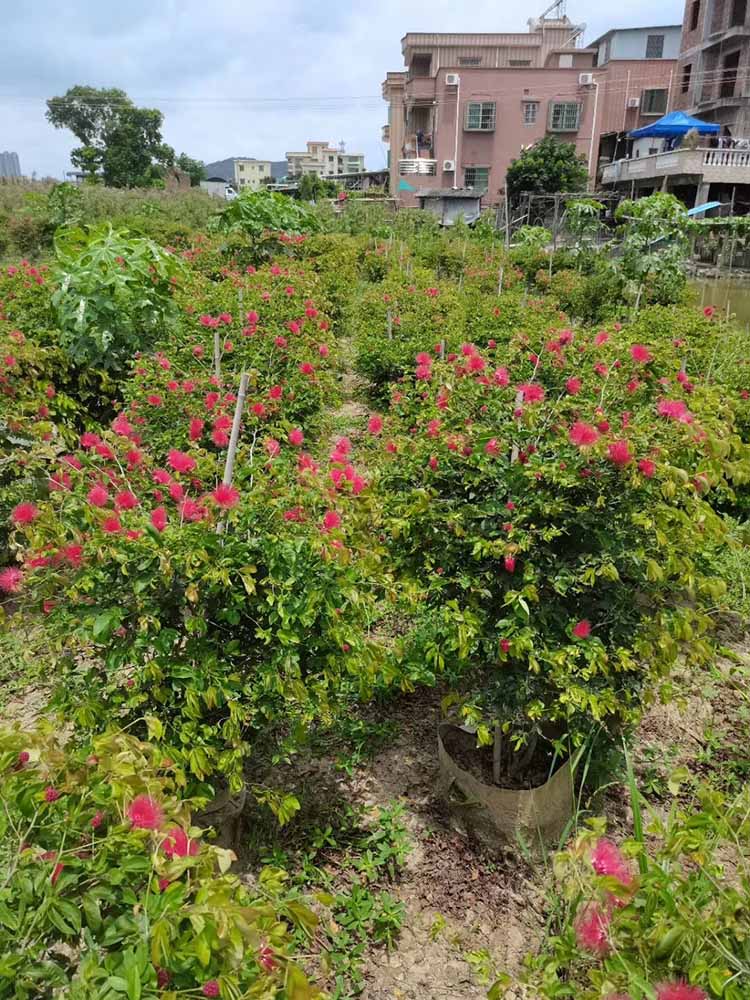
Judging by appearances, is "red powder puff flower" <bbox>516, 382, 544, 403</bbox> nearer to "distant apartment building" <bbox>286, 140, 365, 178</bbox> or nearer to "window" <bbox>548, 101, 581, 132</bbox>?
"window" <bbox>548, 101, 581, 132</bbox>

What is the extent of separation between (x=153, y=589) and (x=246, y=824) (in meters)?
1.09

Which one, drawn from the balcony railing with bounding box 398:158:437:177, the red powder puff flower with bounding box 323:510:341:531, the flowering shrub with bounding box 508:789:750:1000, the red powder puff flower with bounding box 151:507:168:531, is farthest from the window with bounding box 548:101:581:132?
the flowering shrub with bounding box 508:789:750:1000

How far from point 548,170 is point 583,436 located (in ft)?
97.8

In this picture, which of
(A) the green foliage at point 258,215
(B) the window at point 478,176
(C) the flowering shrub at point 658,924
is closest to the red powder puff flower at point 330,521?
(C) the flowering shrub at point 658,924

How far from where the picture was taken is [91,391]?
475cm

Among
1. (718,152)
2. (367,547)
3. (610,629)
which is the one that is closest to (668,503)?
(610,629)

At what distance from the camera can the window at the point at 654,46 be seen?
35.4 metres

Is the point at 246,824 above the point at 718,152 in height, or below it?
below

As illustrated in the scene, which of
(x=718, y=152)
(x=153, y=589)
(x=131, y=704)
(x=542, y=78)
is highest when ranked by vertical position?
(x=542, y=78)

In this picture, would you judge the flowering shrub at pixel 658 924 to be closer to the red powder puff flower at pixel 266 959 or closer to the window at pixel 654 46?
the red powder puff flower at pixel 266 959

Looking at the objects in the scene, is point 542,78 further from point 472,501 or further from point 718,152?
point 472,501

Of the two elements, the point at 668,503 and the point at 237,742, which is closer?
the point at 237,742

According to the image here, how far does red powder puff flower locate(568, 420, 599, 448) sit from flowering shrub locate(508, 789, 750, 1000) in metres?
1.02

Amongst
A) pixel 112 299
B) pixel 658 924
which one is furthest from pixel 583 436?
pixel 112 299
